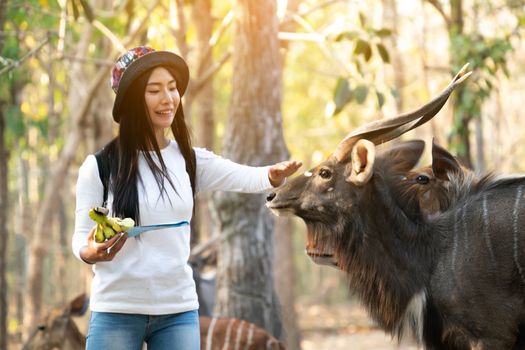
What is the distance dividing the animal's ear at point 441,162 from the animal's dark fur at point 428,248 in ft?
1.57

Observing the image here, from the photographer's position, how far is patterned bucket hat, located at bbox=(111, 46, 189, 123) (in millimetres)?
4367

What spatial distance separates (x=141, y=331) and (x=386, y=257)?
5.56 ft

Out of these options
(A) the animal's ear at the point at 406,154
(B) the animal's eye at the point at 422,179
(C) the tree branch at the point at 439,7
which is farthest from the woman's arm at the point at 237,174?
(C) the tree branch at the point at 439,7

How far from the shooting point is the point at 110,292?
166 inches

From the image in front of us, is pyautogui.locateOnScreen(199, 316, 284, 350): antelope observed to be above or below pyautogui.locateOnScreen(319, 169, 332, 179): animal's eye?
below

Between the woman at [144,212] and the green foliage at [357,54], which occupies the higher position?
the green foliage at [357,54]

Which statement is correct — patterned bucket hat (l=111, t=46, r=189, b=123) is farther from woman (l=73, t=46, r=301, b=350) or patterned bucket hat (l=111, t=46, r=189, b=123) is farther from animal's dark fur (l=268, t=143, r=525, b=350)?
animal's dark fur (l=268, t=143, r=525, b=350)

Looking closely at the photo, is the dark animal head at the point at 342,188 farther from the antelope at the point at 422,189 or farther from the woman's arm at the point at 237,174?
the woman's arm at the point at 237,174

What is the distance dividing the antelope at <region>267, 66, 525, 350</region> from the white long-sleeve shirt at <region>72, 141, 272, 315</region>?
105cm

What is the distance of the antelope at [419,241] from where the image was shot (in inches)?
200

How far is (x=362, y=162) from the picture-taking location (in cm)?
514

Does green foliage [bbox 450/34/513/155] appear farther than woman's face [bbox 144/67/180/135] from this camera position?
Yes

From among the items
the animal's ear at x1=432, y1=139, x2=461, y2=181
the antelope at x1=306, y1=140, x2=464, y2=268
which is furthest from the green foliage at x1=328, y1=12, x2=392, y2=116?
the antelope at x1=306, y1=140, x2=464, y2=268

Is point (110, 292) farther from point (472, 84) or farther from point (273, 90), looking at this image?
point (472, 84)
